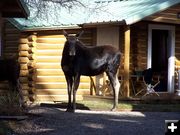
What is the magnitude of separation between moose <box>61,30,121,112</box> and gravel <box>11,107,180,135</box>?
146 cm

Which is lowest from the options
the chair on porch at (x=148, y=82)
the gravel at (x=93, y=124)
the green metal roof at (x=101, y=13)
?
the gravel at (x=93, y=124)

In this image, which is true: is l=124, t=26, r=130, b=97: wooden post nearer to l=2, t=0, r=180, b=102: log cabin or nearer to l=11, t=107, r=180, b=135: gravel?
l=2, t=0, r=180, b=102: log cabin

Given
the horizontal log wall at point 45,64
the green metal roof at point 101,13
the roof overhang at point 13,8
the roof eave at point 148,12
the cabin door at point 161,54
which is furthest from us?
the cabin door at point 161,54

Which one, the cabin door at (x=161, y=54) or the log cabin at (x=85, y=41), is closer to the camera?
the log cabin at (x=85, y=41)

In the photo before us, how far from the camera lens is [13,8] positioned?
12391 millimetres

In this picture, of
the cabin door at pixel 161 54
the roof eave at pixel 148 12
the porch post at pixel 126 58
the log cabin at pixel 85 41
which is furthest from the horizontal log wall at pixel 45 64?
the roof eave at pixel 148 12

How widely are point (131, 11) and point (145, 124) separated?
21.5ft

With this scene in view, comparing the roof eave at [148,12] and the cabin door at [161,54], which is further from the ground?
the roof eave at [148,12]

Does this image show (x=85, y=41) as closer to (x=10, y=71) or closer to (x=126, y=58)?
(x=126, y=58)

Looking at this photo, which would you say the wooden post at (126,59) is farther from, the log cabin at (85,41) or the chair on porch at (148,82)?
the log cabin at (85,41)

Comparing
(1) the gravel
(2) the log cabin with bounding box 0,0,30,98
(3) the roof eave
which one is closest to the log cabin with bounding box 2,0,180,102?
(3) the roof eave

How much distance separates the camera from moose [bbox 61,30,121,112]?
14.4 meters

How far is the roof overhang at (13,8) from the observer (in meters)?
11.5

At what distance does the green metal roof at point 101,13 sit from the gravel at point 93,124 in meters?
4.06
